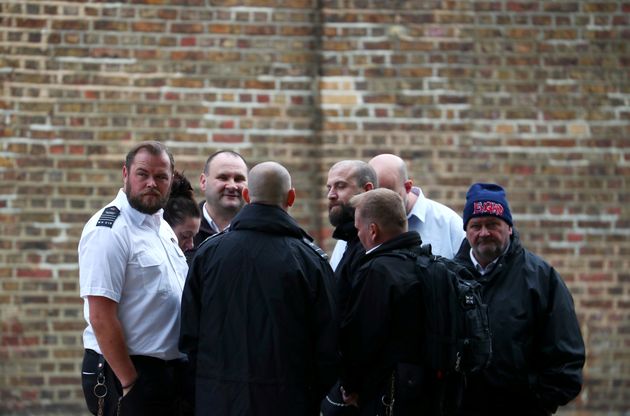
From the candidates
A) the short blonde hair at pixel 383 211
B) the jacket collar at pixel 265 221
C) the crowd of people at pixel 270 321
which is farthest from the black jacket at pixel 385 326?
the jacket collar at pixel 265 221

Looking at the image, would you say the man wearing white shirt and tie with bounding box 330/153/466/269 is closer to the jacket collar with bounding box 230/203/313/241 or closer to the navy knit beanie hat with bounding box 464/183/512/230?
the navy knit beanie hat with bounding box 464/183/512/230

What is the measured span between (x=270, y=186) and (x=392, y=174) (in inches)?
56.3

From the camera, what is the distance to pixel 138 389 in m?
5.01

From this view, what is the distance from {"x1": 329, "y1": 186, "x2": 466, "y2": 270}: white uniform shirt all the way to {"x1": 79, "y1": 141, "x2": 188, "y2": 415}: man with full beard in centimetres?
146

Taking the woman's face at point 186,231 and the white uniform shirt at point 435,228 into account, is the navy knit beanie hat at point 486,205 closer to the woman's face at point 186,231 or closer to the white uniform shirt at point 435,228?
the white uniform shirt at point 435,228

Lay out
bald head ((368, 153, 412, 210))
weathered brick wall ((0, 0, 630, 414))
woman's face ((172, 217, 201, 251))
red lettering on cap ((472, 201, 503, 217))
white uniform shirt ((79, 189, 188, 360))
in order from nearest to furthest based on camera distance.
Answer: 1. white uniform shirt ((79, 189, 188, 360))
2. red lettering on cap ((472, 201, 503, 217))
3. woman's face ((172, 217, 201, 251))
4. bald head ((368, 153, 412, 210))
5. weathered brick wall ((0, 0, 630, 414))

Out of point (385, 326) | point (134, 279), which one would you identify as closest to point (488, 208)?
point (385, 326)

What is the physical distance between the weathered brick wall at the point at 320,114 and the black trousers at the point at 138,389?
282 centimetres

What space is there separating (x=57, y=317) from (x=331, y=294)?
3.41 m

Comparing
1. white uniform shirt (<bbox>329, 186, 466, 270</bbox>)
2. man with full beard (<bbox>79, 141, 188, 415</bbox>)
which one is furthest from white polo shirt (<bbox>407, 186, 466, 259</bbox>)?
man with full beard (<bbox>79, 141, 188, 415</bbox>)

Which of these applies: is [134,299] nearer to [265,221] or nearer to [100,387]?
[100,387]

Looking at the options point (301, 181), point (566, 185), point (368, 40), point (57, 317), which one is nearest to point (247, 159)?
point (301, 181)

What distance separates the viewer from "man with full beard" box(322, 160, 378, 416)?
210 inches

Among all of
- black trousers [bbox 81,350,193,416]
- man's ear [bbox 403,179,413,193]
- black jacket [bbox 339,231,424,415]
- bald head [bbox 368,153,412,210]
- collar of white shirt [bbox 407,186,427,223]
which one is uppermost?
bald head [bbox 368,153,412,210]
